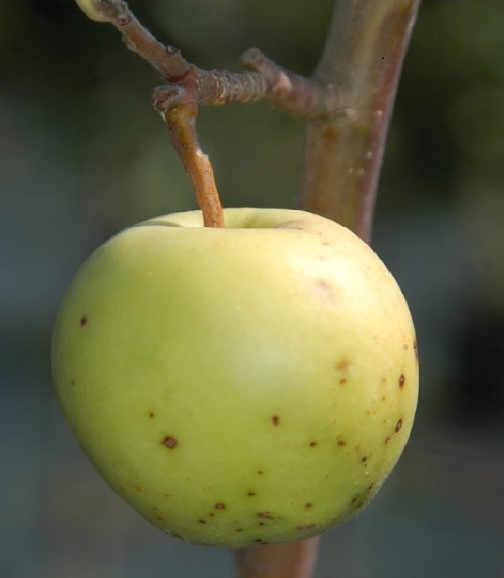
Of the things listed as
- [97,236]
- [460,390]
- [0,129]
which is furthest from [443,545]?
[0,129]

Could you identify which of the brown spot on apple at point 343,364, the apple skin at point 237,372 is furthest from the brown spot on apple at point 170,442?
the brown spot on apple at point 343,364

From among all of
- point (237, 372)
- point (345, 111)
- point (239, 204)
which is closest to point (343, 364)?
point (237, 372)

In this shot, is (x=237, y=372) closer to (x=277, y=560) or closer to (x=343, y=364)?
(x=343, y=364)

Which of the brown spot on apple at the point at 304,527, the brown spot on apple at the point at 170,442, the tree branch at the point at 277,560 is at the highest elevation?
the brown spot on apple at the point at 170,442

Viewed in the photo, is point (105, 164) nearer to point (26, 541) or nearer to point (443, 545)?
point (26, 541)

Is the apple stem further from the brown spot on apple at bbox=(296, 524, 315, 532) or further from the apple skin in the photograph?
the brown spot on apple at bbox=(296, 524, 315, 532)

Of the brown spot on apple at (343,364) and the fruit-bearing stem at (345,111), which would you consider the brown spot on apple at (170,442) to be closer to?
the brown spot on apple at (343,364)
